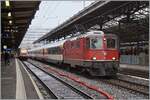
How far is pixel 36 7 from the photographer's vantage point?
78.4 feet

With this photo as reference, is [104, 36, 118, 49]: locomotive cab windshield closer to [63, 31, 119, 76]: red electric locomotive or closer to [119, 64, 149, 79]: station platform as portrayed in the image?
[63, 31, 119, 76]: red electric locomotive

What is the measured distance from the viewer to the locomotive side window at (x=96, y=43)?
78.9ft

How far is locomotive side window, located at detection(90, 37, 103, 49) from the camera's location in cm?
2406

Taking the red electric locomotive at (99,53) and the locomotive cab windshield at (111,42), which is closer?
the red electric locomotive at (99,53)

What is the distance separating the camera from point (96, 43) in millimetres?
24203

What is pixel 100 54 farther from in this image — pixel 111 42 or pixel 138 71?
pixel 138 71

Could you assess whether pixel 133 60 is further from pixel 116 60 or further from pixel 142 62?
pixel 116 60

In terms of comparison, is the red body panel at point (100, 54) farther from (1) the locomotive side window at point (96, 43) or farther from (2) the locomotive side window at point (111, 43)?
(2) the locomotive side window at point (111, 43)

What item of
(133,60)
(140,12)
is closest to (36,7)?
(140,12)

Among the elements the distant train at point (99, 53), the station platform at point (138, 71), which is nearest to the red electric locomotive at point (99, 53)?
the distant train at point (99, 53)

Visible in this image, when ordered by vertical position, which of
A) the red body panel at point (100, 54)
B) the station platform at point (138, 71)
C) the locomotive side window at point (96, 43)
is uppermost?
the locomotive side window at point (96, 43)

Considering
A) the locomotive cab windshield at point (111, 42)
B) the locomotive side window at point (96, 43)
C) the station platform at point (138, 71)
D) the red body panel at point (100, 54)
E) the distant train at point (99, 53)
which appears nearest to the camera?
the distant train at point (99, 53)

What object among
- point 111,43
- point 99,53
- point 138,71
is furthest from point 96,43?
point 138,71

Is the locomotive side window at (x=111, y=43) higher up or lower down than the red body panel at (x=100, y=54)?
higher up
